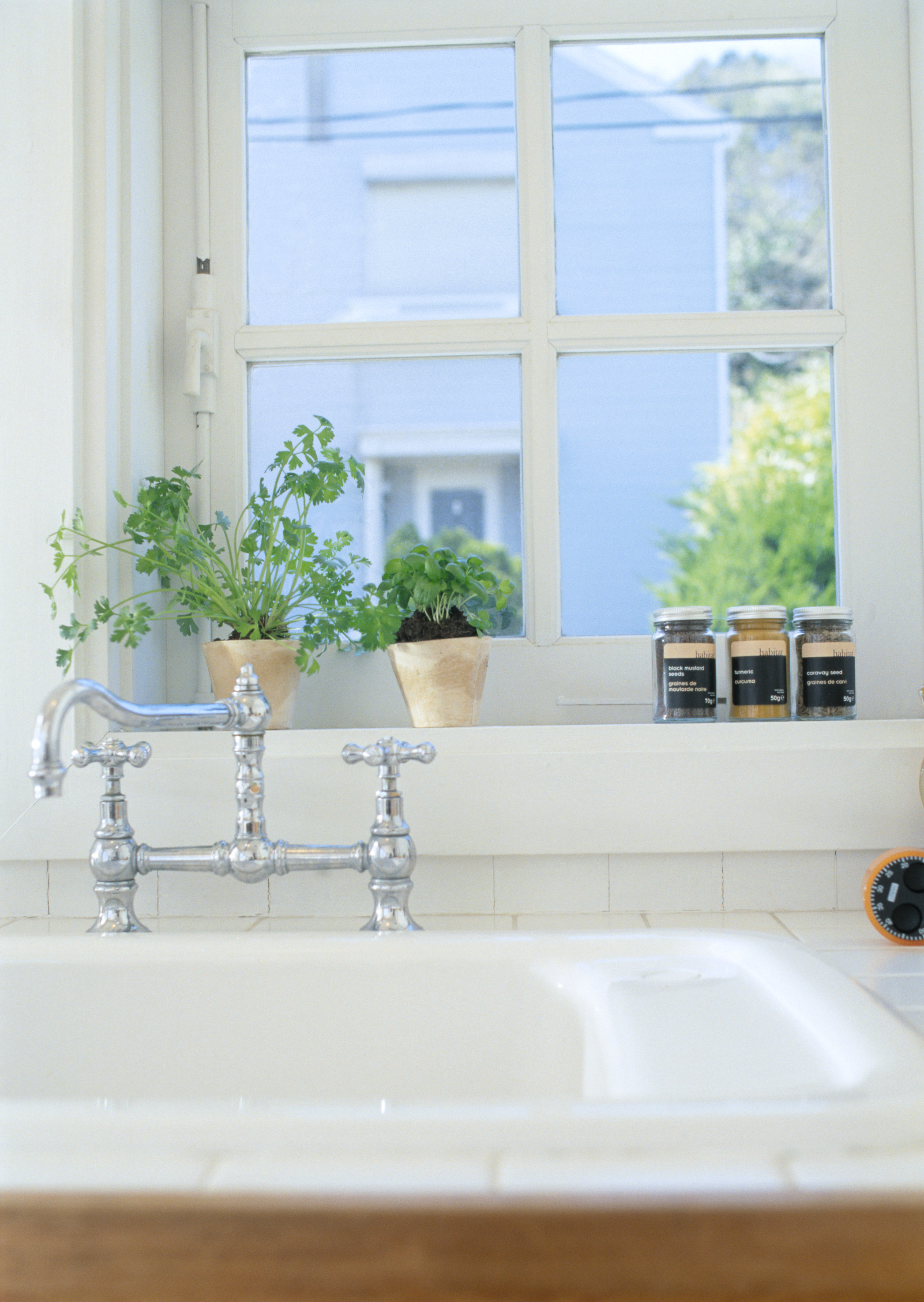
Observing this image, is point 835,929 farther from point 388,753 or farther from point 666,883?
point 388,753

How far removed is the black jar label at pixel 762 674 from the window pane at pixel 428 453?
0.33 metres

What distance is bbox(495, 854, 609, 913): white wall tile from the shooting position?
Result: 1067 mm

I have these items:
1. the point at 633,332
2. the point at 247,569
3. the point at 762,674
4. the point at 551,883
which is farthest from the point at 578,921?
the point at 633,332

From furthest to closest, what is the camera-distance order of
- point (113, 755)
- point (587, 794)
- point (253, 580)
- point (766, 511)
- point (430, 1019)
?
point (766, 511) → point (253, 580) → point (587, 794) → point (113, 755) → point (430, 1019)

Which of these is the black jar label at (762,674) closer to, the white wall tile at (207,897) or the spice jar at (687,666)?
the spice jar at (687,666)

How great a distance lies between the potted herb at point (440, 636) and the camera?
1109mm

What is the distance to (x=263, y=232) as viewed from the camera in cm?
136

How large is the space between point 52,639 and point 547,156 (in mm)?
881

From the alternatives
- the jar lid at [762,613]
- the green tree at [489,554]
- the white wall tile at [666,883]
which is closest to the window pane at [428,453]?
the green tree at [489,554]

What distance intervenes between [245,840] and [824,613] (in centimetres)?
67

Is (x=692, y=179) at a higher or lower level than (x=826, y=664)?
higher

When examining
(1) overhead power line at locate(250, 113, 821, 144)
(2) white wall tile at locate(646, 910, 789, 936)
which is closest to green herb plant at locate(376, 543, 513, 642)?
(2) white wall tile at locate(646, 910, 789, 936)

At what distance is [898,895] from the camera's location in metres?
0.93

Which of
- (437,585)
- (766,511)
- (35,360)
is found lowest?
(437,585)
